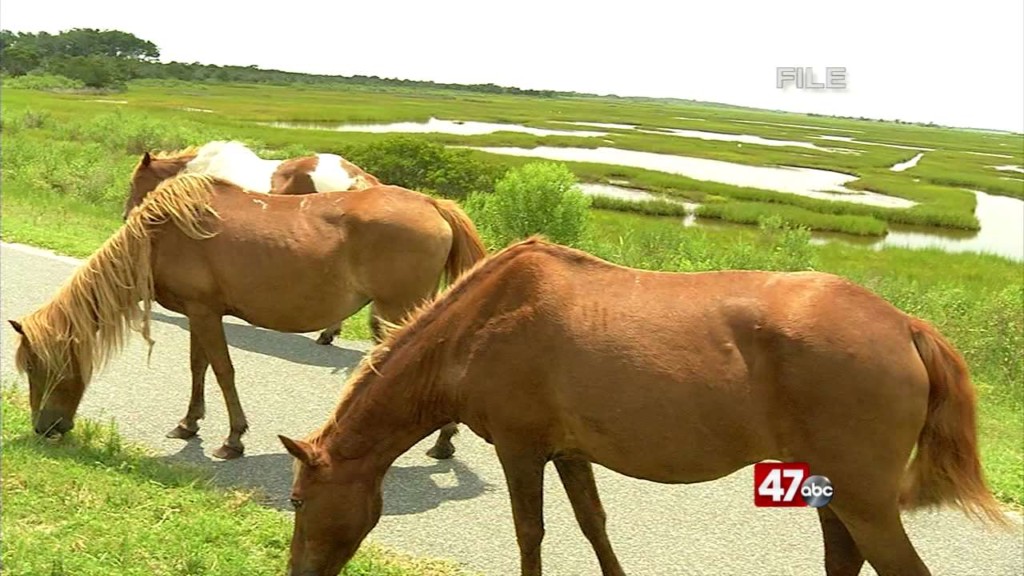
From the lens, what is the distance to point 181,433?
578 centimetres

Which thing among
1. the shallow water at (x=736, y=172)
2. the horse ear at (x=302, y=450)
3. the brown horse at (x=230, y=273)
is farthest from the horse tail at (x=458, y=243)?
the shallow water at (x=736, y=172)

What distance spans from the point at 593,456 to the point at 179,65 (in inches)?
4144

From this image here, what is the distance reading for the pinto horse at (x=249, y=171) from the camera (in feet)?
27.7

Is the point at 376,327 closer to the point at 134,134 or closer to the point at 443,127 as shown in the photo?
the point at 134,134

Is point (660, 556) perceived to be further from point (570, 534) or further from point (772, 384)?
point (772, 384)

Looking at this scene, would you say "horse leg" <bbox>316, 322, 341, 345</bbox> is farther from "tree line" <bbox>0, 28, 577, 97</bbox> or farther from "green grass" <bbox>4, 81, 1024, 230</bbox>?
"tree line" <bbox>0, 28, 577, 97</bbox>

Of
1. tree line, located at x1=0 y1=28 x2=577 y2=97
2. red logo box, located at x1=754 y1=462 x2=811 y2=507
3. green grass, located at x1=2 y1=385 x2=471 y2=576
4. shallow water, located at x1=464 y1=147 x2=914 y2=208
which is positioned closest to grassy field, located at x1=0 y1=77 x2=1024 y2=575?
green grass, located at x1=2 y1=385 x2=471 y2=576

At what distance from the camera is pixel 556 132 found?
62.4 metres

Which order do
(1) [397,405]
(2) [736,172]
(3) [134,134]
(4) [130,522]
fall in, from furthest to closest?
(2) [736,172] → (3) [134,134] → (4) [130,522] → (1) [397,405]

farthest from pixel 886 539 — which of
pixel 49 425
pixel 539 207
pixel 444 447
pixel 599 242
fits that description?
pixel 599 242

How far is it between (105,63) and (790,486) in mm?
80283

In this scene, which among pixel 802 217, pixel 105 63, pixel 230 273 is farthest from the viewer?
pixel 105 63

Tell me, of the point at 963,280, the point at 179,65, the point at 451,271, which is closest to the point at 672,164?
the point at 963,280

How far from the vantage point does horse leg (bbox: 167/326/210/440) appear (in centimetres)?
579
